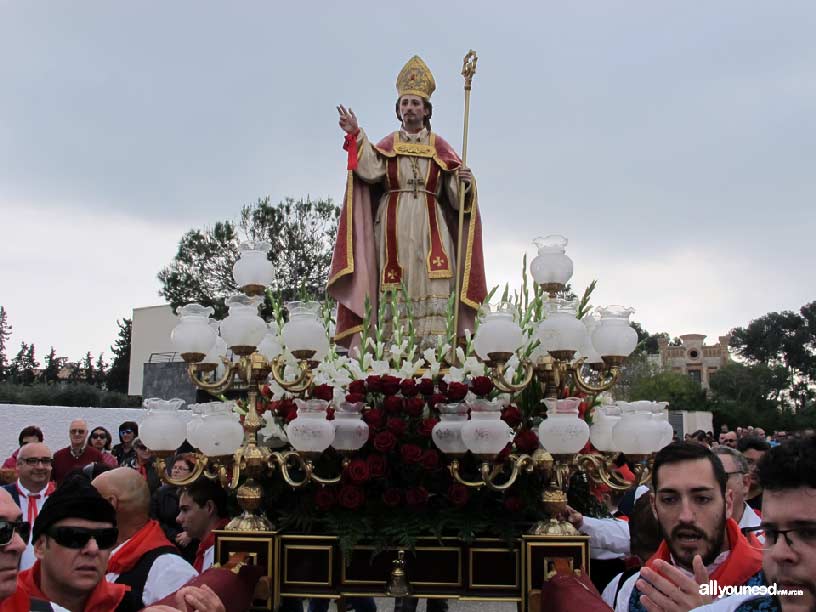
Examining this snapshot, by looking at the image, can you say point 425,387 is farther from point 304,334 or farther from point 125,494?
point 125,494

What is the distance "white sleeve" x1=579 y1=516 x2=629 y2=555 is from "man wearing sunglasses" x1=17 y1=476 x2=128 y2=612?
7.65 feet

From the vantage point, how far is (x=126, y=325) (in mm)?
45344

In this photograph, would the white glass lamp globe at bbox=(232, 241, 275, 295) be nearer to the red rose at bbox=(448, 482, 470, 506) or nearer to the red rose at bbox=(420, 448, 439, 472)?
the red rose at bbox=(420, 448, 439, 472)

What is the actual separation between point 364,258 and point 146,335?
108 feet

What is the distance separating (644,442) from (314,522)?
1577mm

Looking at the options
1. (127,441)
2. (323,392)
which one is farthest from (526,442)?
(127,441)

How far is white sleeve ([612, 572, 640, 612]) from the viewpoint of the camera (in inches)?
119

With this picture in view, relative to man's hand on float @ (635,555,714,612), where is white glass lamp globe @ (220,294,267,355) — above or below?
above

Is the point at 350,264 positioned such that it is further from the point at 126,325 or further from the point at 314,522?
the point at 126,325

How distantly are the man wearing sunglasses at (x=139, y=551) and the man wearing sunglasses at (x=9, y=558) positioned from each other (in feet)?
Answer: 3.00

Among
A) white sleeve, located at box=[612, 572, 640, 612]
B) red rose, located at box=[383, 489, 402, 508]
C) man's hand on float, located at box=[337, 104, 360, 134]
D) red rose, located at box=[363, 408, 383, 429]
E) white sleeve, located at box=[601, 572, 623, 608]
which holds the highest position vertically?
man's hand on float, located at box=[337, 104, 360, 134]

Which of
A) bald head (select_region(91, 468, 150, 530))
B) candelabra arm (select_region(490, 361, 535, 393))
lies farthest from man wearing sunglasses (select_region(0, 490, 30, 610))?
candelabra arm (select_region(490, 361, 535, 393))

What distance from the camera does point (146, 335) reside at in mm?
36375

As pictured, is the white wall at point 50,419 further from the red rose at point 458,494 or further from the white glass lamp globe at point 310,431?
the red rose at point 458,494
